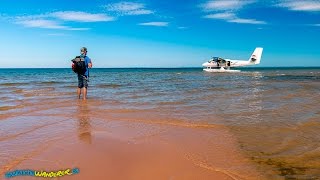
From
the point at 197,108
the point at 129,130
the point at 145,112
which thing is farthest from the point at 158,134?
the point at 197,108

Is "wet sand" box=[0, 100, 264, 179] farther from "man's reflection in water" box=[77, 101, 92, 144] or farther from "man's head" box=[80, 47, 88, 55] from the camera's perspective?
"man's head" box=[80, 47, 88, 55]

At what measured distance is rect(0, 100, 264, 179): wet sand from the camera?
13.1 ft

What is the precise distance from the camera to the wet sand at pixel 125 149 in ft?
13.1

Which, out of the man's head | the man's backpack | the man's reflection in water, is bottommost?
the man's reflection in water

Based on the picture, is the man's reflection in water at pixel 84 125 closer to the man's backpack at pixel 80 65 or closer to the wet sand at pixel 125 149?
the wet sand at pixel 125 149

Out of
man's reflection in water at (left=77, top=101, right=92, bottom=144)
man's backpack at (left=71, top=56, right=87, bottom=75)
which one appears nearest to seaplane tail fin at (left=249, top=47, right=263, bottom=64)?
man's backpack at (left=71, top=56, right=87, bottom=75)

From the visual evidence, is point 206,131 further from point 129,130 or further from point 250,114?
point 250,114

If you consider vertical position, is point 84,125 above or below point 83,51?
below

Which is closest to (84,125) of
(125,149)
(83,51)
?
(125,149)

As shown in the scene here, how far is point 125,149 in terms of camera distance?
494cm

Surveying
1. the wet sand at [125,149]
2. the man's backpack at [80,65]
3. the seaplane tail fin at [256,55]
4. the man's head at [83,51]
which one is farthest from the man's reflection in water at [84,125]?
the seaplane tail fin at [256,55]

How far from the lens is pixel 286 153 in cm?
475

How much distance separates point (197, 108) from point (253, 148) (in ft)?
15.9

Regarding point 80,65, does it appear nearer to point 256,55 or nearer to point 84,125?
point 84,125
